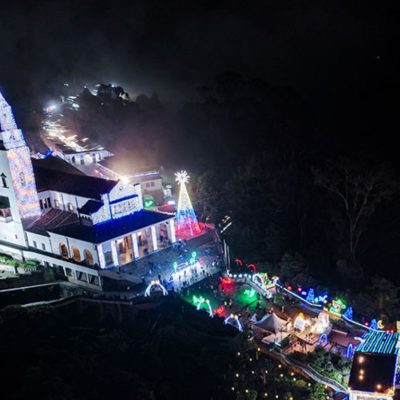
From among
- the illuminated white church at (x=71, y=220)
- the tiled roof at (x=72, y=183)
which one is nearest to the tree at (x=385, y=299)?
the illuminated white church at (x=71, y=220)

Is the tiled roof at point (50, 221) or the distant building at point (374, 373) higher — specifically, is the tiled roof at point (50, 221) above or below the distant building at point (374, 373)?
above

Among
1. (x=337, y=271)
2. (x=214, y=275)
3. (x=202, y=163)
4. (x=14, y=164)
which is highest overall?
(x=14, y=164)

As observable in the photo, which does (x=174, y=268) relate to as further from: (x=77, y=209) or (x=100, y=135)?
(x=100, y=135)

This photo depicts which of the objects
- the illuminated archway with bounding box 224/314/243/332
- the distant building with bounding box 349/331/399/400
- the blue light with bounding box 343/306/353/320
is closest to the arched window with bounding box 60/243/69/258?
the illuminated archway with bounding box 224/314/243/332

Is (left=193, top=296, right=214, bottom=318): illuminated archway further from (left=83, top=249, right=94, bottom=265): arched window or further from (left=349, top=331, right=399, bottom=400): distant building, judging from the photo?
(left=349, top=331, right=399, bottom=400): distant building

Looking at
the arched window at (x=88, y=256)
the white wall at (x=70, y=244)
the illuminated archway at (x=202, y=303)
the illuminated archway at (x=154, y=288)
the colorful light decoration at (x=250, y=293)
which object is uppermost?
the white wall at (x=70, y=244)

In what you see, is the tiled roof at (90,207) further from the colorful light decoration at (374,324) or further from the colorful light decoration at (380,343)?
the colorful light decoration at (374,324)

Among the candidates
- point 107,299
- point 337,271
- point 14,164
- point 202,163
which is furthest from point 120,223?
point 202,163

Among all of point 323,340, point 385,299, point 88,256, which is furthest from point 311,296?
point 88,256

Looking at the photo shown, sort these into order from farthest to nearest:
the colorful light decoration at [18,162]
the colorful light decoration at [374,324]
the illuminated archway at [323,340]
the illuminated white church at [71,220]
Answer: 1. the colorful light decoration at [18,162]
2. the illuminated white church at [71,220]
3. the colorful light decoration at [374,324]
4. the illuminated archway at [323,340]
